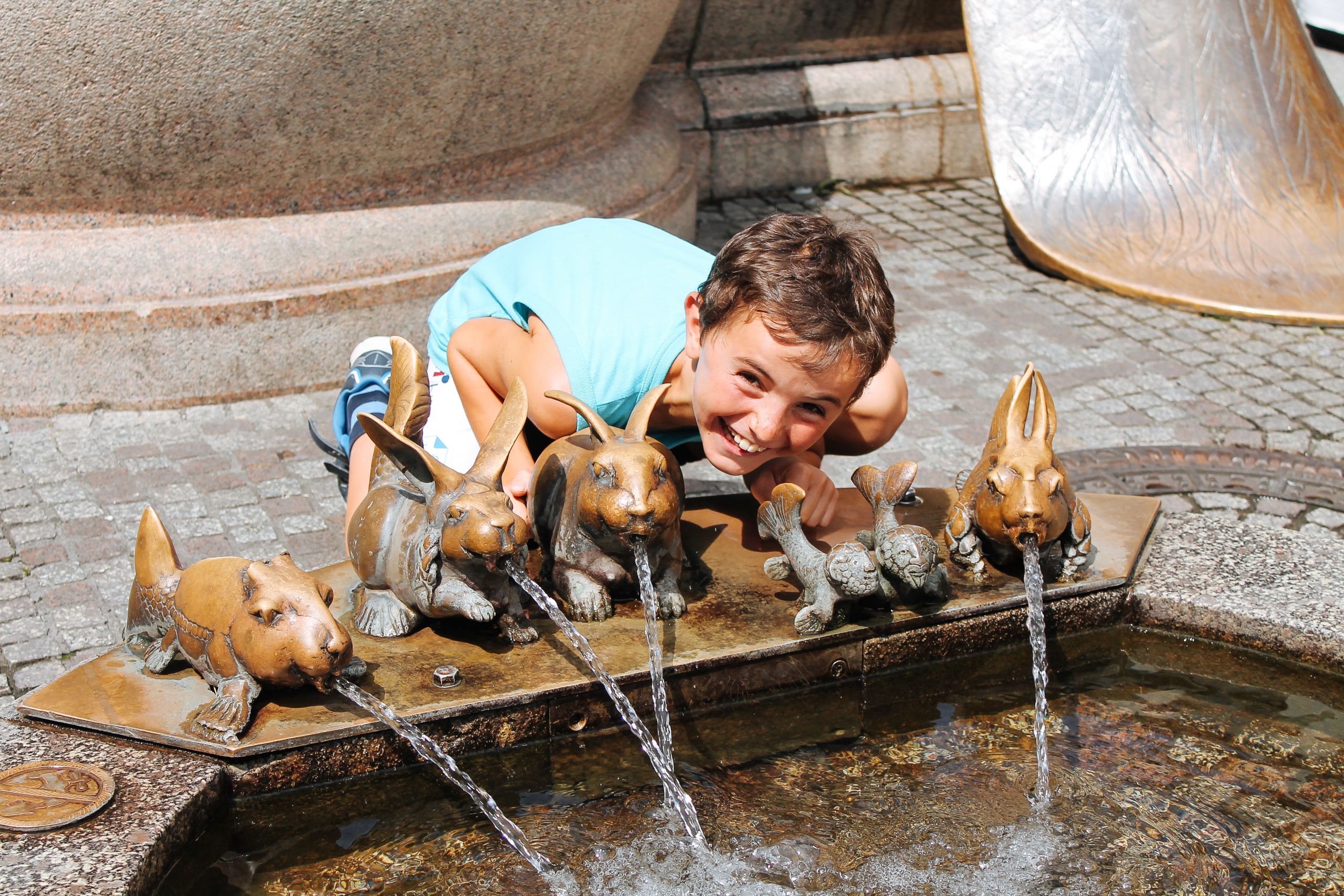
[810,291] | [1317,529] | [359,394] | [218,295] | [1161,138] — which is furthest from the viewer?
[1161,138]

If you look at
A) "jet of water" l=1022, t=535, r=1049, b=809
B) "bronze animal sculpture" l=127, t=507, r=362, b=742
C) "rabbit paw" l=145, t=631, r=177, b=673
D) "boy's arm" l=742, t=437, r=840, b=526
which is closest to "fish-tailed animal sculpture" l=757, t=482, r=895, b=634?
"boy's arm" l=742, t=437, r=840, b=526

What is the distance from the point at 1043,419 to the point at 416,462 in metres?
1.28

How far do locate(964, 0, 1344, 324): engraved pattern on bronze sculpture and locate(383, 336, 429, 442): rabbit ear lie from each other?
3.90 metres

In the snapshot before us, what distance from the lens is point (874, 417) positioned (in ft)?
10.9

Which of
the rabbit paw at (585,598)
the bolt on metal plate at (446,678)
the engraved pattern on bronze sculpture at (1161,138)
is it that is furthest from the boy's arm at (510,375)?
the engraved pattern on bronze sculpture at (1161,138)

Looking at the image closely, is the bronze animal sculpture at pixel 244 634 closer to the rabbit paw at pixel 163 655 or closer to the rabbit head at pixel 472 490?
the rabbit paw at pixel 163 655

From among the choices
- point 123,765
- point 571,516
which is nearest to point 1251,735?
point 571,516

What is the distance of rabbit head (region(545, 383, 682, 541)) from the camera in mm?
2383

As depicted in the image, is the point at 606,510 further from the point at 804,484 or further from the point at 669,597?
the point at 804,484

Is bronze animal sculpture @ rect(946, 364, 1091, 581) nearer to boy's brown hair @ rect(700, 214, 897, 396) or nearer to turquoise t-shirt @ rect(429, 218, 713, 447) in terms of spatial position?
boy's brown hair @ rect(700, 214, 897, 396)

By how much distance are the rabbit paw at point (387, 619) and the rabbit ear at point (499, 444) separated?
0.29m

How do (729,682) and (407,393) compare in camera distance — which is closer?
(729,682)

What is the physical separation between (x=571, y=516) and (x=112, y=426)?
2.25 meters

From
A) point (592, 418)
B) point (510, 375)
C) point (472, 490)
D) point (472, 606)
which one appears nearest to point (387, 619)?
point (472, 606)
